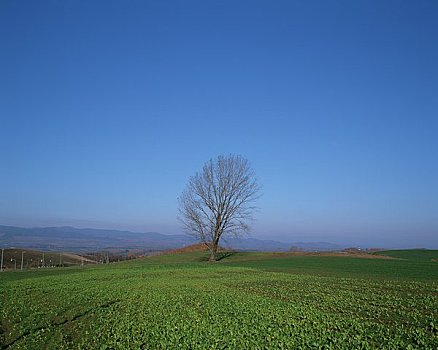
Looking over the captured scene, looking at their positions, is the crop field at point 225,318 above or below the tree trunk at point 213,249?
below

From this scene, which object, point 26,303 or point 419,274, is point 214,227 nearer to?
point 419,274

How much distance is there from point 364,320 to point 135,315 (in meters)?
11.1

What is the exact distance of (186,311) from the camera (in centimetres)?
2220

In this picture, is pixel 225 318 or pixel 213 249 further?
pixel 213 249

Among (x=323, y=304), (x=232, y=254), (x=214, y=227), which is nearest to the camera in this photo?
(x=323, y=304)

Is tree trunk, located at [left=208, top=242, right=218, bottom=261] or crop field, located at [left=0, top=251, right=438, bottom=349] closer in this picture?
crop field, located at [left=0, top=251, right=438, bottom=349]

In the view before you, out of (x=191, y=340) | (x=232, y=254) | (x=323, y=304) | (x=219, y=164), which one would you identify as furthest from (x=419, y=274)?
(x=232, y=254)

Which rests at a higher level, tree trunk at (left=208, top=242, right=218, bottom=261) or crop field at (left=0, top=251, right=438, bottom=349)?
tree trunk at (left=208, top=242, right=218, bottom=261)

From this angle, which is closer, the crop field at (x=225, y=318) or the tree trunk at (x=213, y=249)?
the crop field at (x=225, y=318)

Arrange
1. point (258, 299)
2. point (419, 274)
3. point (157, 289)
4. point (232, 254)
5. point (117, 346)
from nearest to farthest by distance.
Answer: point (117, 346) → point (258, 299) → point (157, 289) → point (419, 274) → point (232, 254)

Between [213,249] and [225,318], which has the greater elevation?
[213,249]

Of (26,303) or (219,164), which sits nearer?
(26,303)

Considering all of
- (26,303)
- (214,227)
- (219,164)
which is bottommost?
(26,303)

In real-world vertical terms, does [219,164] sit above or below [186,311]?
above
